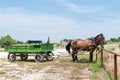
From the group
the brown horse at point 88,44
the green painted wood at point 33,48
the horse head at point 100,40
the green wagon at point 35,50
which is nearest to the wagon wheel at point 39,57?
the green wagon at point 35,50

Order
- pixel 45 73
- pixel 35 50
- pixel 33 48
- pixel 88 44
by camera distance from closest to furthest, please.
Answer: pixel 45 73 → pixel 88 44 → pixel 35 50 → pixel 33 48

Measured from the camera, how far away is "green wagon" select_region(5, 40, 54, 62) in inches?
854

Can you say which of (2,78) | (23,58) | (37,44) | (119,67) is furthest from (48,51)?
(119,67)

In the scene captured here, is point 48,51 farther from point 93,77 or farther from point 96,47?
point 93,77

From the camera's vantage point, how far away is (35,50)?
2170cm

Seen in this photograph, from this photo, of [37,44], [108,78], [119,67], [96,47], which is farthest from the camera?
[37,44]

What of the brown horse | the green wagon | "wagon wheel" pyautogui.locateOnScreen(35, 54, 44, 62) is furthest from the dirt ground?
the green wagon

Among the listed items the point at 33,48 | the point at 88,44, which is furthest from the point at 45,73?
the point at 33,48

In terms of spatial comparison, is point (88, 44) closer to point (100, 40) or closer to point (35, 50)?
point (100, 40)

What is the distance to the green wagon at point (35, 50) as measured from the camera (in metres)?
21.7

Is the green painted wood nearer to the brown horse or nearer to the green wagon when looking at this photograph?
the green wagon

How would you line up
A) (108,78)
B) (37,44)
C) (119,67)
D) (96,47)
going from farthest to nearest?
(37,44)
(96,47)
(108,78)
(119,67)

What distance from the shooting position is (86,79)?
1250cm

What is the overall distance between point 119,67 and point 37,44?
1183cm
